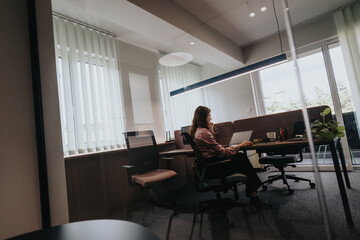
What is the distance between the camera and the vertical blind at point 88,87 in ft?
6.24

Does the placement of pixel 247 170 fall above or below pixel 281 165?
above

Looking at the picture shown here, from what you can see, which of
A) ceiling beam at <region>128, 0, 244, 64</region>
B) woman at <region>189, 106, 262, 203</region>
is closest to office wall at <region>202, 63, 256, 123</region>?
ceiling beam at <region>128, 0, 244, 64</region>

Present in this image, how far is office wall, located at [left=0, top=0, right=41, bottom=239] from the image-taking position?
132 cm

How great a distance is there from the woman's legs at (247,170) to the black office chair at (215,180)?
Result: 2.5 inches

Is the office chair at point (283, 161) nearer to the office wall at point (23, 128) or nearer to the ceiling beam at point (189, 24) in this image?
the ceiling beam at point (189, 24)

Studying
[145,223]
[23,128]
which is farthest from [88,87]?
[145,223]

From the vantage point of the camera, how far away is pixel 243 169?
1.92 metres

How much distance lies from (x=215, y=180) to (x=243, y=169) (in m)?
Result: 0.33

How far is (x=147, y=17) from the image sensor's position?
2486 mm

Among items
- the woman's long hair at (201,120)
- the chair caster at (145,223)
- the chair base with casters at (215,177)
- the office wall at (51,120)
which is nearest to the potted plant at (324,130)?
the chair base with casters at (215,177)

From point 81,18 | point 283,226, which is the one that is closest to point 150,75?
point 81,18

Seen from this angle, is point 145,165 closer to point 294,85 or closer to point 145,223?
point 145,223

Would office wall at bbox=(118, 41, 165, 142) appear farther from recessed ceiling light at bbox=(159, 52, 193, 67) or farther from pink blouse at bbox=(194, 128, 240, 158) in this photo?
pink blouse at bbox=(194, 128, 240, 158)

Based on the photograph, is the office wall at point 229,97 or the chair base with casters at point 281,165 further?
the office wall at point 229,97
